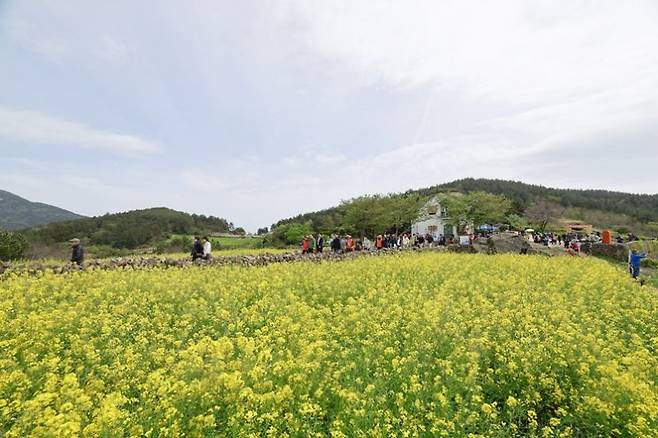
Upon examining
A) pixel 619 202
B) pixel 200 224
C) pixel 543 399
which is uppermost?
pixel 619 202

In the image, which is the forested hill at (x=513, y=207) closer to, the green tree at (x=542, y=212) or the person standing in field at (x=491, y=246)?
the green tree at (x=542, y=212)

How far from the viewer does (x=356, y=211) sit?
6322 centimetres

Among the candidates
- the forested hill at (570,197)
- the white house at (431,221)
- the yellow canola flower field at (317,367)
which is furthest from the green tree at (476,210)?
the yellow canola flower field at (317,367)

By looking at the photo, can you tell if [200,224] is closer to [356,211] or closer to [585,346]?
[356,211]

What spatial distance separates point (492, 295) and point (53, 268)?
14749 millimetres

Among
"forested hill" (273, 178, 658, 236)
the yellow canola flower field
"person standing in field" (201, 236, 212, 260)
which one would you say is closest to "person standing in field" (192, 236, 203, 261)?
"person standing in field" (201, 236, 212, 260)

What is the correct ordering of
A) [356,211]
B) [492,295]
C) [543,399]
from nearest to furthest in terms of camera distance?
[543,399] < [492,295] < [356,211]

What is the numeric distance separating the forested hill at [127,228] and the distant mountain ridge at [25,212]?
108 meters

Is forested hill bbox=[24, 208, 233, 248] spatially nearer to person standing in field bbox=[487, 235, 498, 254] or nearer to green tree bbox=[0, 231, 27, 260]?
green tree bbox=[0, 231, 27, 260]

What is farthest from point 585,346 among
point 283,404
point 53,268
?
point 53,268

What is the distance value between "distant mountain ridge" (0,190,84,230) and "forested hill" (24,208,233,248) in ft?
353

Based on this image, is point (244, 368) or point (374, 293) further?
point (374, 293)

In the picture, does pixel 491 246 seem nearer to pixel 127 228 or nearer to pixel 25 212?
pixel 127 228

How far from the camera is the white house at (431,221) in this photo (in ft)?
244
